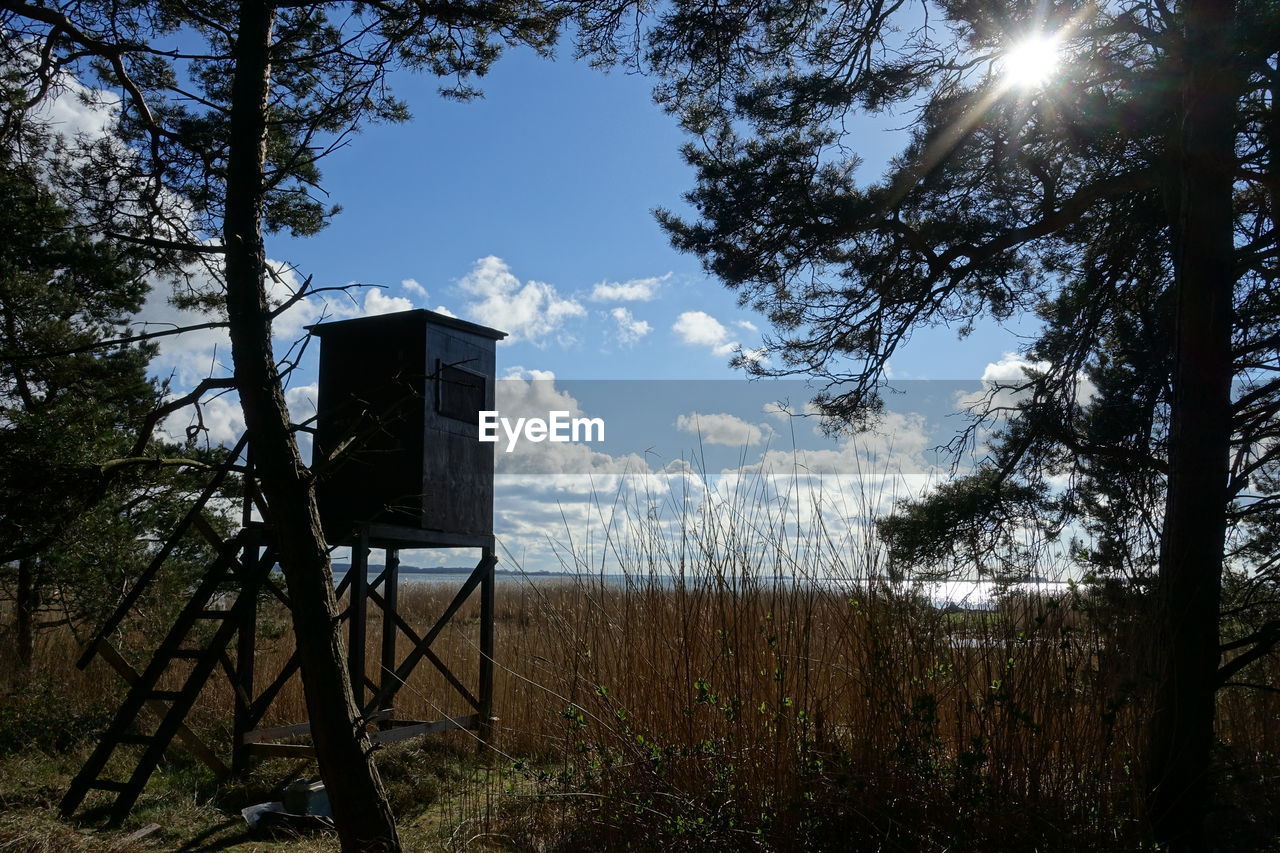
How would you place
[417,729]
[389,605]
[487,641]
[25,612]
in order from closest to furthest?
[417,729] < [389,605] < [487,641] < [25,612]

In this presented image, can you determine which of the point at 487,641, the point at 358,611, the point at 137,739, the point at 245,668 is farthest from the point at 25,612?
the point at 487,641

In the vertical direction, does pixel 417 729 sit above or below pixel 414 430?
below

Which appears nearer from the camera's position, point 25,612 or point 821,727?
point 821,727

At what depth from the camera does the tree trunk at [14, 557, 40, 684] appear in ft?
26.2

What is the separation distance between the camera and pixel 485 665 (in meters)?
7.65

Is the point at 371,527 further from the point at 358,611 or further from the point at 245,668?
the point at 245,668

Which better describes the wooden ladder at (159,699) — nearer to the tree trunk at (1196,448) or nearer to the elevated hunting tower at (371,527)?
the elevated hunting tower at (371,527)

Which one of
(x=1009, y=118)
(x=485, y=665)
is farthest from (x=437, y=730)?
(x=1009, y=118)

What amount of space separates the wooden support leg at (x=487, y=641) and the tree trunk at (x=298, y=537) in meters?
3.39

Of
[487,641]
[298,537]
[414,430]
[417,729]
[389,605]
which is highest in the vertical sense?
[414,430]

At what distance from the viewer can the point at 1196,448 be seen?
4.35 m

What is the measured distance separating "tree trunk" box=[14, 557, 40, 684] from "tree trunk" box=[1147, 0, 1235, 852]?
8.08 m

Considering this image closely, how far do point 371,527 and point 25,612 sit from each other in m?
4.16

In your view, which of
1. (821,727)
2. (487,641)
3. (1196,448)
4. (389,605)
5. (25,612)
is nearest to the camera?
(821,727)
